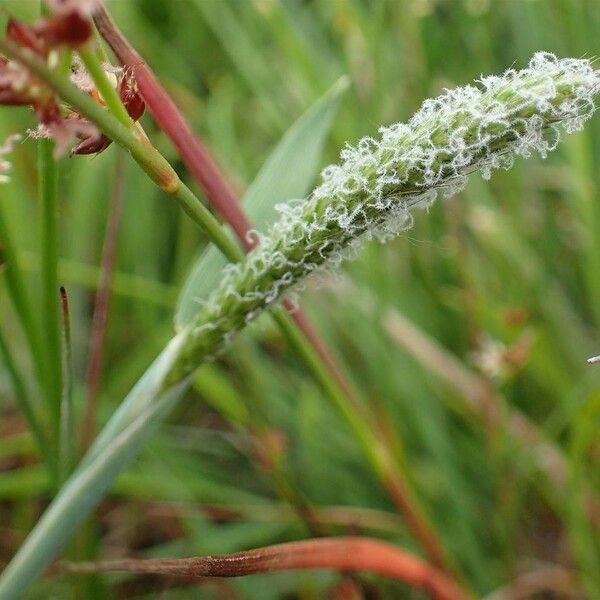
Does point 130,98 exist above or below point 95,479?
above

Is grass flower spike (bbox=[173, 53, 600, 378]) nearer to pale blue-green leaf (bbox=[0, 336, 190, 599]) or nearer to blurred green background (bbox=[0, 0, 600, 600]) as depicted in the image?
pale blue-green leaf (bbox=[0, 336, 190, 599])

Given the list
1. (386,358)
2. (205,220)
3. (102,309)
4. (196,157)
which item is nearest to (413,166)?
(205,220)

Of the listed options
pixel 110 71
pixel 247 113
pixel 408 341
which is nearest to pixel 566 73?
pixel 110 71

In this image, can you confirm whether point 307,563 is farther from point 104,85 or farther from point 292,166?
point 104,85

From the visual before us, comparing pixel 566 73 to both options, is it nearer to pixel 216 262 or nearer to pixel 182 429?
pixel 216 262

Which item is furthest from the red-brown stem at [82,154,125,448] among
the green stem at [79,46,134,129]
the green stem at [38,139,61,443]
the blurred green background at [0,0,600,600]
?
the green stem at [79,46,134,129]

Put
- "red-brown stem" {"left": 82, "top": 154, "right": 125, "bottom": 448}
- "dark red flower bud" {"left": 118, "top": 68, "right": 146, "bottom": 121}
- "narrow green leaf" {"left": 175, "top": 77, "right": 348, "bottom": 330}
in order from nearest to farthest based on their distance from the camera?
1. "dark red flower bud" {"left": 118, "top": 68, "right": 146, "bottom": 121}
2. "narrow green leaf" {"left": 175, "top": 77, "right": 348, "bottom": 330}
3. "red-brown stem" {"left": 82, "top": 154, "right": 125, "bottom": 448}
